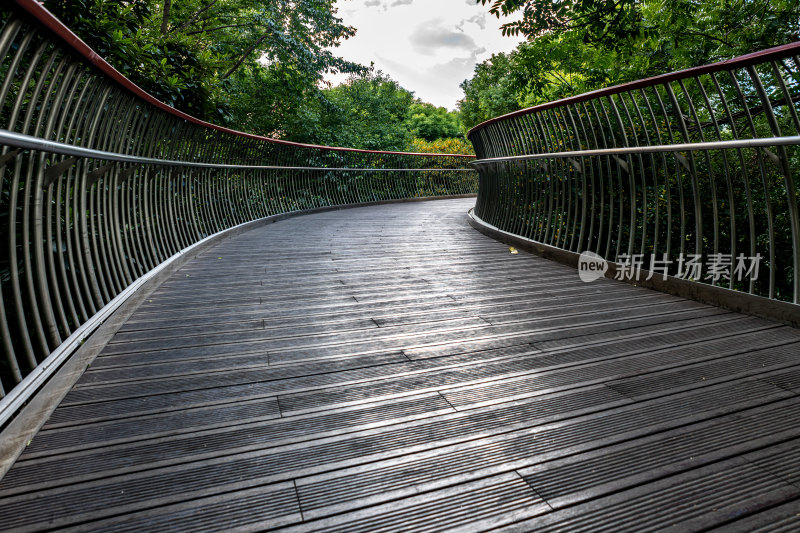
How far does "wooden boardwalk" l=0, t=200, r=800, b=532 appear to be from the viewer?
139cm

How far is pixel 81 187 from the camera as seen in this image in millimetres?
2787

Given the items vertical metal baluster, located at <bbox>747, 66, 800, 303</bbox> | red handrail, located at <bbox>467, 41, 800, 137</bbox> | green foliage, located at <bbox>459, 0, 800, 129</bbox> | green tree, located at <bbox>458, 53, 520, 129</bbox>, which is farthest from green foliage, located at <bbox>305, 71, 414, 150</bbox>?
vertical metal baluster, located at <bbox>747, 66, 800, 303</bbox>

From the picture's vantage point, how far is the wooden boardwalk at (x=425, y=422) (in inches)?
54.6

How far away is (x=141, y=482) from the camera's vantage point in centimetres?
150

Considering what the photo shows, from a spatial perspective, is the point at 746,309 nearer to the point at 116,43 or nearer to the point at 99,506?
the point at 99,506

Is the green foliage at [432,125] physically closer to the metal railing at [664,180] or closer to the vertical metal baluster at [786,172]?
the metal railing at [664,180]

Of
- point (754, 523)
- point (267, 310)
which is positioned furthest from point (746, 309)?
point (267, 310)

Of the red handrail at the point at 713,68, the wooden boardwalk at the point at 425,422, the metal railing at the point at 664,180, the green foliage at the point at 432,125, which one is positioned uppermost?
the green foliage at the point at 432,125

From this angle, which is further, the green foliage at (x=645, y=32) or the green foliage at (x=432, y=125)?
the green foliage at (x=432, y=125)

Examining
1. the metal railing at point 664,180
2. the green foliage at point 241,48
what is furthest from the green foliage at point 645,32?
the green foliage at point 241,48

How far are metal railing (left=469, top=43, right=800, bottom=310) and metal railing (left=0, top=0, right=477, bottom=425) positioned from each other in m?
3.19

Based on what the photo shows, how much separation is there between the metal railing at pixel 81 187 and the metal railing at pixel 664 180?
3.19 m

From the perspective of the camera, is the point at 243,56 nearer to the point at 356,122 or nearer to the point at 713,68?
the point at 356,122

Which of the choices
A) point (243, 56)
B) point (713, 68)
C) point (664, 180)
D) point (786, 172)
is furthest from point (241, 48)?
point (786, 172)
